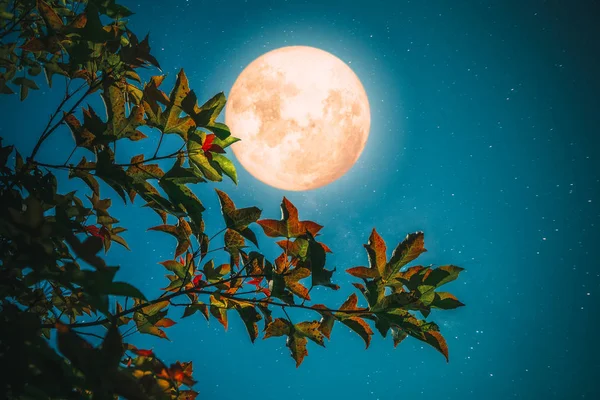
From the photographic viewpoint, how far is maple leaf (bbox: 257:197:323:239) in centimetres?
89

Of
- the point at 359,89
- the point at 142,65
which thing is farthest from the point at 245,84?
the point at 142,65

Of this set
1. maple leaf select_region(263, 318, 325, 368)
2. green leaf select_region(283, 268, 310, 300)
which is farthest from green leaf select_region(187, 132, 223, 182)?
maple leaf select_region(263, 318, 325, 368)

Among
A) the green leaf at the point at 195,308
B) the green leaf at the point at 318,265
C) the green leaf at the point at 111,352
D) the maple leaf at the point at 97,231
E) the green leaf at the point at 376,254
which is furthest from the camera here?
the maple leaf at the point at 97,231

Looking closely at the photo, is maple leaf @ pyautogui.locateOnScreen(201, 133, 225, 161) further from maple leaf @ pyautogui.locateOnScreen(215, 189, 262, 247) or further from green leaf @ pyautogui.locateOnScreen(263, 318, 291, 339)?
green leaf @ pyautogui.locateOnScreen(263, 318, 291, 339)

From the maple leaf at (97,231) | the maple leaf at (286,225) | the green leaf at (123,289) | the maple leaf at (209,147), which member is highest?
the maple leaf at (209,147)

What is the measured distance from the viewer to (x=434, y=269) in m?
0.84

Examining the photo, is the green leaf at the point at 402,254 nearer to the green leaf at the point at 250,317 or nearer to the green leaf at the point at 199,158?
the green leaf at the point at 250,317

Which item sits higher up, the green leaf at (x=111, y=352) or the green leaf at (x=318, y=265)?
the green leaf at (x=318, y=265)

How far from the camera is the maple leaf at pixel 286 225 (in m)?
0.89

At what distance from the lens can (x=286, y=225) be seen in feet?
2.95

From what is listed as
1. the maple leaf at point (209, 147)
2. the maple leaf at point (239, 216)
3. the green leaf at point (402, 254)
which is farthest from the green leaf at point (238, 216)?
the green leaf at point (402, 254)

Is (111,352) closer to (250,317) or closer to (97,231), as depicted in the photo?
(250,317)

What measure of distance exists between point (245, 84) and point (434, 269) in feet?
14.9

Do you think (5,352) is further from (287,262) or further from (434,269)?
(434,269)
